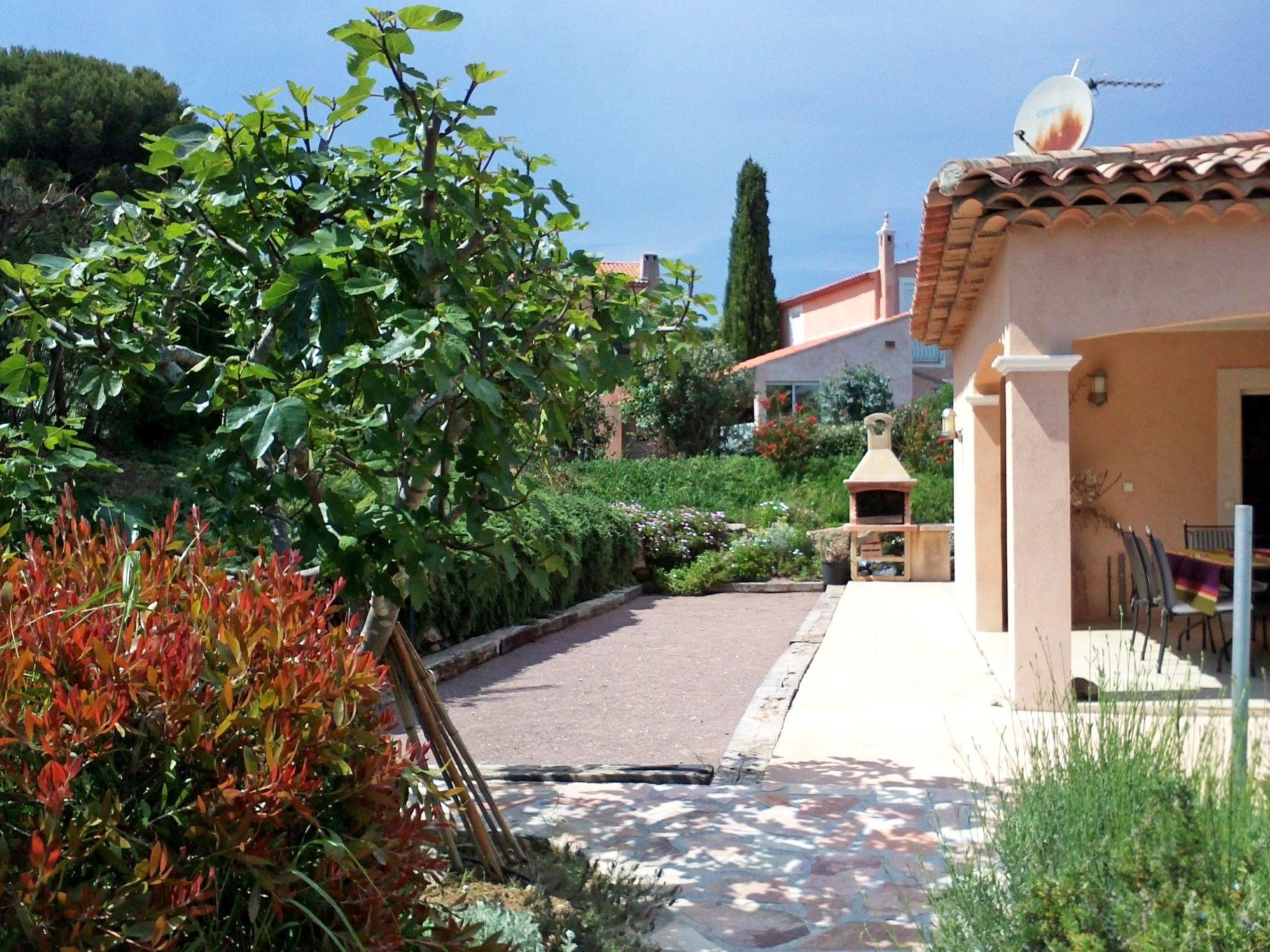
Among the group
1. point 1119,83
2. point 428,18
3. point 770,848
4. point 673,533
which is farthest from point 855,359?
point 428,18

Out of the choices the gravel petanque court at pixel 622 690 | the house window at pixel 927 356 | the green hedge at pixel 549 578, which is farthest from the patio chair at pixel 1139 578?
the house window at pixel 927 356

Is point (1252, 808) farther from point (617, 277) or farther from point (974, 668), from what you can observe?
point (974, 668)

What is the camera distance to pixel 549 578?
656 cm

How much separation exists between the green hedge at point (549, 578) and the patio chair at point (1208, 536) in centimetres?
577

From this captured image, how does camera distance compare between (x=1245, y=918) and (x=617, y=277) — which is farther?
(x=617, y=277)

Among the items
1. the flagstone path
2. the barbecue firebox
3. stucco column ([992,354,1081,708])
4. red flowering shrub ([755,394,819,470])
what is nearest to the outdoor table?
stucco column ([992,354,1081,708])

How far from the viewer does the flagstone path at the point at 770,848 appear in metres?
3.60

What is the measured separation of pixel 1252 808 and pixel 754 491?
18.2 metres

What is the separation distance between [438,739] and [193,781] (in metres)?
1.93

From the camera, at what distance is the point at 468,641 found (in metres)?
10.3

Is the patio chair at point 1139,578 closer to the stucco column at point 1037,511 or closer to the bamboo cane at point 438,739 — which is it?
the stucco column at point 1037,511

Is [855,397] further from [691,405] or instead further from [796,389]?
[691,405]

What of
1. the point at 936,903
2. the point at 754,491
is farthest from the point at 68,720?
the point at 754,491

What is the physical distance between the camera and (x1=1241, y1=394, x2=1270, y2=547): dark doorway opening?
32.6 ft
